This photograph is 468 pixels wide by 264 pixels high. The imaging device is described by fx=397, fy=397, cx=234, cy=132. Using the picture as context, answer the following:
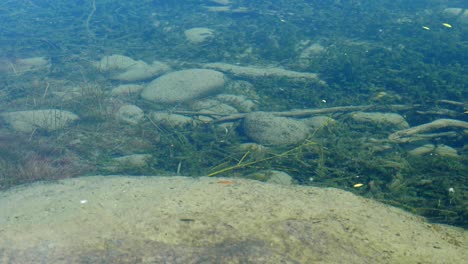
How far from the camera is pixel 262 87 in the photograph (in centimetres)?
801

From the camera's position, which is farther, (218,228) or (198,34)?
(198,34)

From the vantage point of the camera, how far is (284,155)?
5.35 m

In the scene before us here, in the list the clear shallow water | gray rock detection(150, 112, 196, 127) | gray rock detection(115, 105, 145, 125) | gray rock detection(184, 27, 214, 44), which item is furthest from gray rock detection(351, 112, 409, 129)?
gray rock detection(184, 27, 214, 44)

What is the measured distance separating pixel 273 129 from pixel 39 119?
397cm

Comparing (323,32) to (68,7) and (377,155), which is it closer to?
(377,155)

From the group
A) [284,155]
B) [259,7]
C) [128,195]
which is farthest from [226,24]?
[128,195]

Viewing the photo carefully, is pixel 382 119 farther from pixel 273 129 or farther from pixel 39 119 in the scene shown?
pixel 39 119

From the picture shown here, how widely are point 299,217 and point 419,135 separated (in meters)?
3.41

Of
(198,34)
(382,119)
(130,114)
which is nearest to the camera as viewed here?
(382,119)

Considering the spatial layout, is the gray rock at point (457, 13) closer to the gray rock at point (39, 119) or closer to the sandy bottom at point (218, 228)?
the sandy bottom at point (218, 228)

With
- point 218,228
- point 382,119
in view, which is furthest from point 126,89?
point 218,228

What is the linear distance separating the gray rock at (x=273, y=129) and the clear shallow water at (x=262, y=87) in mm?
167


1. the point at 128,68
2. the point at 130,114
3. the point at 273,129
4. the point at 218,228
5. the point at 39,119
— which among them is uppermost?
the point at 218,228

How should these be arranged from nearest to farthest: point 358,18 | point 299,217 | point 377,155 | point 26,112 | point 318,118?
1. point 299,217
2. point 377,155
3. point 318,118
4. point 26,112
5. point 358,18
